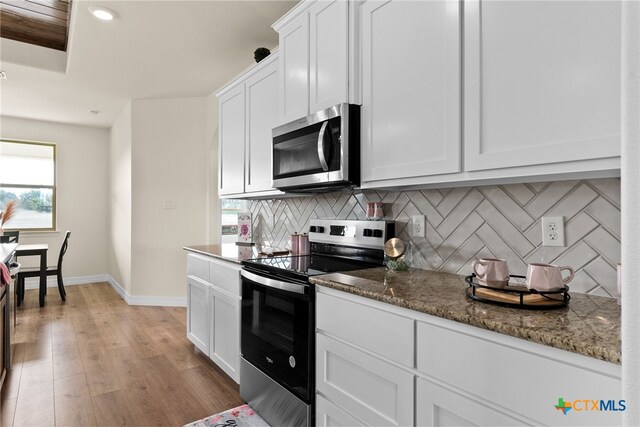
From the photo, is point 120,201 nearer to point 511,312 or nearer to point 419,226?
point 419,226

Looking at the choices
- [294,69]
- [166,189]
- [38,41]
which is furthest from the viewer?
[166,189]

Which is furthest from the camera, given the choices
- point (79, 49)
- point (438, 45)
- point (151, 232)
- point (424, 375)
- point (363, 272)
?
point (151, 232)

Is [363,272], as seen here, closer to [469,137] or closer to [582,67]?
[469,137]

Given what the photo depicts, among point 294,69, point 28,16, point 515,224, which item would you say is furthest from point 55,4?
point 515,224

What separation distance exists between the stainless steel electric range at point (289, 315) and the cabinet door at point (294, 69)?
2.45ft

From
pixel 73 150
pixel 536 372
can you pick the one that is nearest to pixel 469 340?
pixel 536 372

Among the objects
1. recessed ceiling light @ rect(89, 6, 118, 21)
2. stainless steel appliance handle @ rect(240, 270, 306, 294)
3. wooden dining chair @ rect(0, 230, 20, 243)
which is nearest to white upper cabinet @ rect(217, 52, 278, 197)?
stainless steel appliance handle @ rect(240, 270, 306, 294)

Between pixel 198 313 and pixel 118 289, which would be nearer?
pixel 198 313

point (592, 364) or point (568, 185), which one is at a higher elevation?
point (568, 185)

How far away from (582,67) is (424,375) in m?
1.04

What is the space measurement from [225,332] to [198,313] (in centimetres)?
57

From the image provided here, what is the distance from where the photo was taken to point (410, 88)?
153 cm

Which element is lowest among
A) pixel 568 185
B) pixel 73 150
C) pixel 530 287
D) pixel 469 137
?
pixel 530 287

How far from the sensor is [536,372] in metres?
0.87
